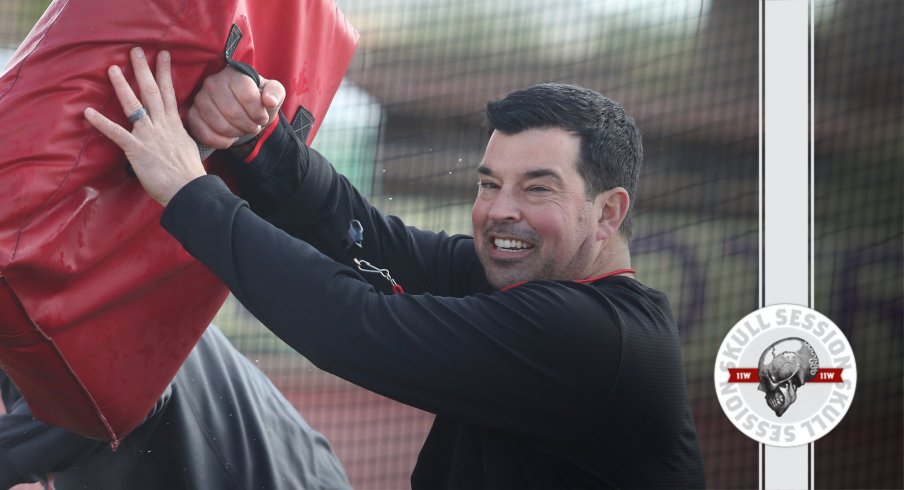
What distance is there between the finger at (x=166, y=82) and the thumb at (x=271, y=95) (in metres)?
0.11

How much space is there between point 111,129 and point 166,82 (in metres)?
0.08

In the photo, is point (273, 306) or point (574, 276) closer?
point (273, 306)

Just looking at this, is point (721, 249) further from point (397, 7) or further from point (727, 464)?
point (397, 7)

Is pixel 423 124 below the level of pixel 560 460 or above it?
above

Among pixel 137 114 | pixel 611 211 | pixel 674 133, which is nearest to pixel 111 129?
pixel 137 114

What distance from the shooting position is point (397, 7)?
4.00m

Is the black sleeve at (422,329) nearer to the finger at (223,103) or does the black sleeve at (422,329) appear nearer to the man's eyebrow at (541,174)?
the finger at (223,103)

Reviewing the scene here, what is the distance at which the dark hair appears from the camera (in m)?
1.40

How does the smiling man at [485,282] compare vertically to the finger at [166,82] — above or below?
below

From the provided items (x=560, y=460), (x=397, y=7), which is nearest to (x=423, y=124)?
(x=397, y=7)

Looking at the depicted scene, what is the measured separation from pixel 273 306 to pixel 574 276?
49cm

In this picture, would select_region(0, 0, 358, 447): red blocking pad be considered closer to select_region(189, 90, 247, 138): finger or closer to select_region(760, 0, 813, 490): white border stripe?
select_region(189, 90, 247, 138): finger

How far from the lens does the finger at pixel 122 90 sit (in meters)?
1.08

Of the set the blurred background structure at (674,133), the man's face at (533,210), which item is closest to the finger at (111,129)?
the man's face at (533,210)
